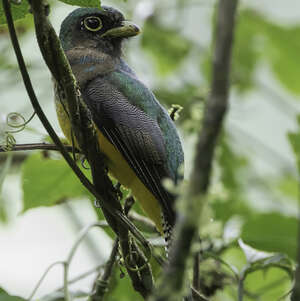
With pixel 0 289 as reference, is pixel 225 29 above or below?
above

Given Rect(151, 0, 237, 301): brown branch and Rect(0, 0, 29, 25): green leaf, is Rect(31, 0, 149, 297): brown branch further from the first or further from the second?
Rect(151, 0, 237, 301): brown branch

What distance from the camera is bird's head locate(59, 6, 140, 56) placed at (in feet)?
12.7

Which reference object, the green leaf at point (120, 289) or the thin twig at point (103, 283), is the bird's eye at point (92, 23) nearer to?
the green leaf at point (120, 289)

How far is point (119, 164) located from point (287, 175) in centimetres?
319

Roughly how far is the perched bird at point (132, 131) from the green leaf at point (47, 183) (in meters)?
0.27

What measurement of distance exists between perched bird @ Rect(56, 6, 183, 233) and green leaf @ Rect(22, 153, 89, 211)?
10.8 inches

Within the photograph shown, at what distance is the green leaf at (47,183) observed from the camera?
3297 millimetres

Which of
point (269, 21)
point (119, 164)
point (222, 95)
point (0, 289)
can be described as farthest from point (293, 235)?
point (269, 21)

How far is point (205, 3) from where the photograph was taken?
16.8ft

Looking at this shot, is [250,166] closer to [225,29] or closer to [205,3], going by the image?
[205,3]

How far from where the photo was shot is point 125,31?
386 centimetres

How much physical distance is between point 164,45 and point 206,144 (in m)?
4.50

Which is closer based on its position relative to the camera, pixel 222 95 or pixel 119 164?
pixel 222 95

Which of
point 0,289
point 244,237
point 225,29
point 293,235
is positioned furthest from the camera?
point 293,235
